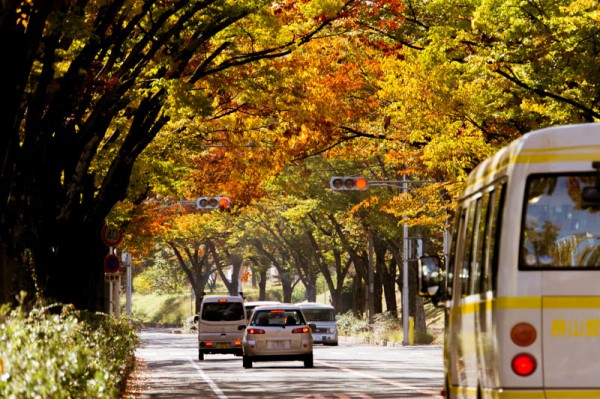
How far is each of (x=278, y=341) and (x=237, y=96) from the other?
22.0 feet

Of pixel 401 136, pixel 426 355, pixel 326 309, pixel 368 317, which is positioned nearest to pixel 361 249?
pixel 368 317

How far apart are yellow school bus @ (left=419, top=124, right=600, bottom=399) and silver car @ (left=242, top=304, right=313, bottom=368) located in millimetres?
22532

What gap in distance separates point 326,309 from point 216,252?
127 ft

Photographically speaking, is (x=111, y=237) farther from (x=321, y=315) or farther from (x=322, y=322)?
(x=321, y=315)

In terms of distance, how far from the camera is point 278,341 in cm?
3369

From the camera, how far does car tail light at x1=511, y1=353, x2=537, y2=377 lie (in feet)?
31.8

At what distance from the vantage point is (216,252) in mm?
97125

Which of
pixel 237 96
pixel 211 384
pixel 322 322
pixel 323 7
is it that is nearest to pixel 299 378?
pixel 211 384

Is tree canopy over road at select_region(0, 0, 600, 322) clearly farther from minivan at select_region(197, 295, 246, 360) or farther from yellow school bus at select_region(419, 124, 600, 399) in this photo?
yellow school bus at select_region(419, 124, 600, 399)

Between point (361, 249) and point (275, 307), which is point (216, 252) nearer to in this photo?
point (361, 249)

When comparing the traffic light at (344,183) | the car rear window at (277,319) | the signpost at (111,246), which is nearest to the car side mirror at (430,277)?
the signpost at (111,246)

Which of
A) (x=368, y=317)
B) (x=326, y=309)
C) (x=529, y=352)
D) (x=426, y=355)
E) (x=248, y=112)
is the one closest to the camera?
(x=529, y=352)

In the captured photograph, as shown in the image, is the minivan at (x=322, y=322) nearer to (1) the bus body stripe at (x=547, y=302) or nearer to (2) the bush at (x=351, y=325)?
(2) the bush at (x=351, y=325)

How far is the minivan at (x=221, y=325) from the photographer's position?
4125 centimetres
